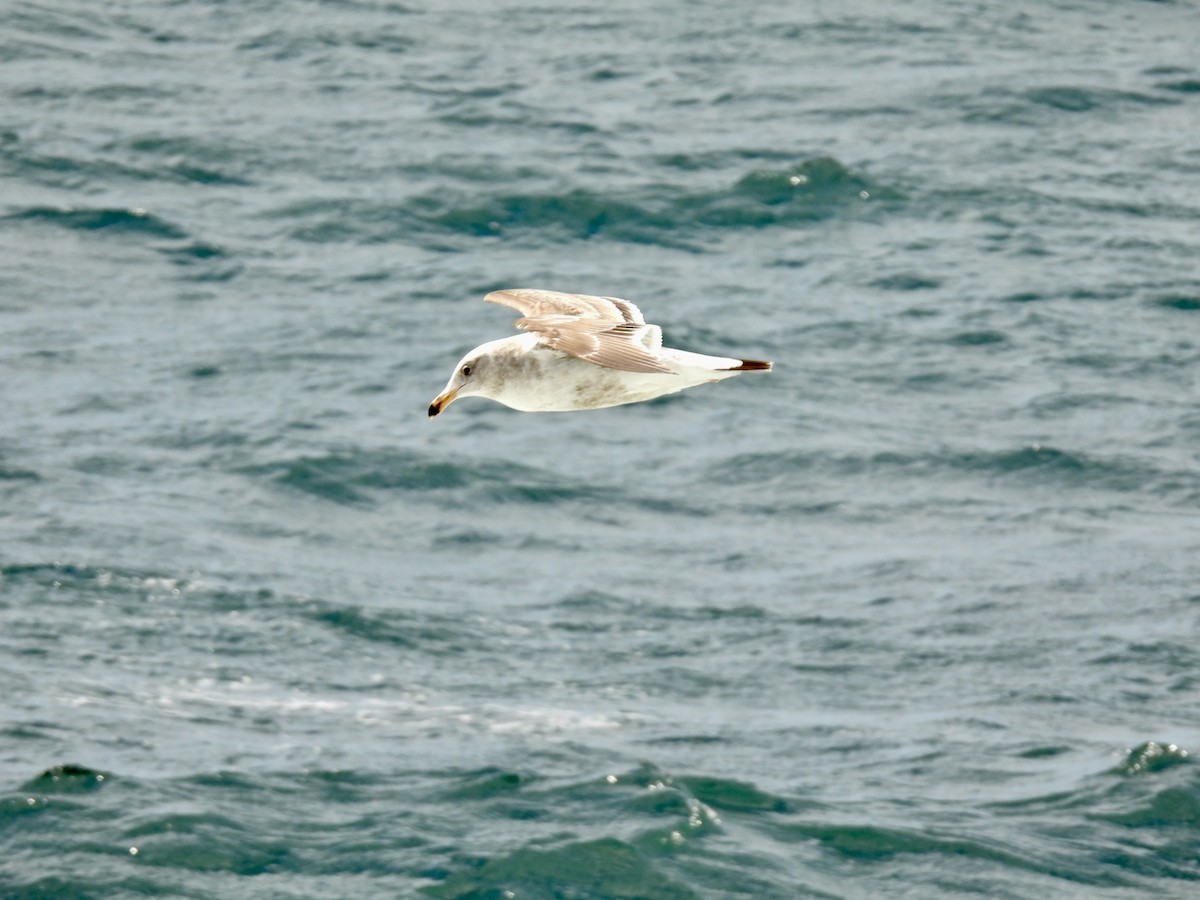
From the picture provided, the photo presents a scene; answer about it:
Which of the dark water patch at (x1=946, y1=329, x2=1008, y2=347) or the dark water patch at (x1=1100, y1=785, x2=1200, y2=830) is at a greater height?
the dark water patch at (x1=946, y1=329, x2=1008, y2=347)

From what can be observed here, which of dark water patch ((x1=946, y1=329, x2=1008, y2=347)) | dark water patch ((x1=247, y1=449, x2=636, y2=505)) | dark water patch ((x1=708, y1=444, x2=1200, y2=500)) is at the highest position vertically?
dark water patch ((x1=946, y1=329, x2=1008, y2=347))

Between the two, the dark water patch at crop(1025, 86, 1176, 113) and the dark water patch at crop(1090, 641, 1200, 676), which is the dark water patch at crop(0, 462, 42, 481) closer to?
the dark water patch at crop(1090, 641, 1200, 676)

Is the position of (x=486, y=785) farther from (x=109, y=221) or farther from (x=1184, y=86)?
(x=1184, y=86)

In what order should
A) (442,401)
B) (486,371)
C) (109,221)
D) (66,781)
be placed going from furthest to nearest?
1. (109,221)
2. (66,781)
3. (486,371)
4. (442,401)

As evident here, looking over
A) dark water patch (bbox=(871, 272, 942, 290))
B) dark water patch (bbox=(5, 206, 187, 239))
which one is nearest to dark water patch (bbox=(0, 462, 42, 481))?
dark water patch (bbox=(5, 206, 187, 239))

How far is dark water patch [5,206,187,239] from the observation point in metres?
39.5

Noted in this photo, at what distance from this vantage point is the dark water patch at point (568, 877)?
2562 cm

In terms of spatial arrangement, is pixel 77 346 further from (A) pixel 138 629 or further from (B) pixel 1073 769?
(B) pixel 1073 769

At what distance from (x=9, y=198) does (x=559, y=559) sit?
1292 cm

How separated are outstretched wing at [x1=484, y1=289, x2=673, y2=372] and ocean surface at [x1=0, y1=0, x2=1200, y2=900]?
8856 millimetres

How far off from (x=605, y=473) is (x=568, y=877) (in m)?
9.99

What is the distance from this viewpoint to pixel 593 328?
58.5 ft

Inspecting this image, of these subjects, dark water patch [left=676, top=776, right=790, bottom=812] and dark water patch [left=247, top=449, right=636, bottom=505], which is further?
dark water patch [left=247, top=449, right=636, bottom=505]

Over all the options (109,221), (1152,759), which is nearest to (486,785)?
(1152,759)
